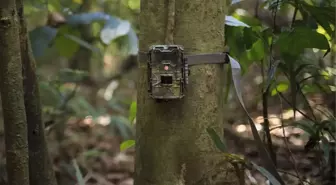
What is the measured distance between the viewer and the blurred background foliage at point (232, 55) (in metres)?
1.29

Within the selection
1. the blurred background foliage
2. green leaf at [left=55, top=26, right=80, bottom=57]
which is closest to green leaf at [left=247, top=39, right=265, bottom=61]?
the blurred background foliage

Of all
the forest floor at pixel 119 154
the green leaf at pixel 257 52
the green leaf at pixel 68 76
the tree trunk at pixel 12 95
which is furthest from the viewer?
→ the green leaf at pixel 68 76

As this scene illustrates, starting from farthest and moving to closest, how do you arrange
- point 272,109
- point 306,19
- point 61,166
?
point 272,109 → point 61,166 → point 306,19

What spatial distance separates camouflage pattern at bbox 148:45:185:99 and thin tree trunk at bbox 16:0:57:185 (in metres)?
0.30

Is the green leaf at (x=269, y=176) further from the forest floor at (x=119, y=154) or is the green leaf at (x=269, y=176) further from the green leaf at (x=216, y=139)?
the forest floor at (x=119, y=154)

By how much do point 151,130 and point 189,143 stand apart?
3.3 inches

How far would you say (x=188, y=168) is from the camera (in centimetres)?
104

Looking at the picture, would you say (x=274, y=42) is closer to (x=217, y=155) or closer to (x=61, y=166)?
(x=217, y=155)

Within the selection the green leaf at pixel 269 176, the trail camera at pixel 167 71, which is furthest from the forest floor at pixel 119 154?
the trail camera at pixel 167 71

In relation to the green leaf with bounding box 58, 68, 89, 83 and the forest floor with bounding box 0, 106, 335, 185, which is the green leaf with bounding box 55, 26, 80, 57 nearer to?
the green leaf with bounding box 58, 68, 89, 83

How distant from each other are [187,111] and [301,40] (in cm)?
35

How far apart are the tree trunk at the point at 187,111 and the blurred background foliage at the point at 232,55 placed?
0.66 ft

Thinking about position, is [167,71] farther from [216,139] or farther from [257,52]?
[257,52]

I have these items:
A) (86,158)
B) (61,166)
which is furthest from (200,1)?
(86,158)
